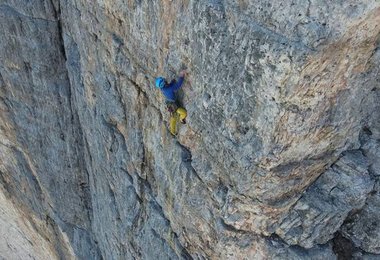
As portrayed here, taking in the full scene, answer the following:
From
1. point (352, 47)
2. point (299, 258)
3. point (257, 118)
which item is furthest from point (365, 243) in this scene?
point (352, 47)

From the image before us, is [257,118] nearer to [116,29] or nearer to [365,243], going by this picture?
[365,243]

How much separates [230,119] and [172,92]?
4.72 feet

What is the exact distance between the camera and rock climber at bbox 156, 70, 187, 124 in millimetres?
6855

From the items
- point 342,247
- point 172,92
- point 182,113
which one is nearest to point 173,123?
point 182,113

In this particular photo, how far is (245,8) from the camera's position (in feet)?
17.1

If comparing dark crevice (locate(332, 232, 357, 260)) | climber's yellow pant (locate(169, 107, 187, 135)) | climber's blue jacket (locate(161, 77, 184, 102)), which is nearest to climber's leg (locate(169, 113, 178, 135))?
climber's yellow pant (locate(169, 107, 187, 135))

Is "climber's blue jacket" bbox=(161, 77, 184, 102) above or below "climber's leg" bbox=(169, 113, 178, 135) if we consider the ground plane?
above

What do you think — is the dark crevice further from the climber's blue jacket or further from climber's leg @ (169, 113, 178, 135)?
the climber's blue jacket

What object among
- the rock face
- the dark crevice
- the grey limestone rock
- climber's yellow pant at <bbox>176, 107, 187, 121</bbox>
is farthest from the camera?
climber's yellow pant at <bbox>176, 107, 187, 121</bbox>

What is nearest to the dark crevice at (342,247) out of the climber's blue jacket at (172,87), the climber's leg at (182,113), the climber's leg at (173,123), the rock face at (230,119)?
the rock face at (230,119)

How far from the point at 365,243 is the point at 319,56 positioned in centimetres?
354

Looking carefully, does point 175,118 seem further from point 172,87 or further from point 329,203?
point 329,203

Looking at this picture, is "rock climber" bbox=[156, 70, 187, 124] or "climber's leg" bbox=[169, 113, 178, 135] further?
"climber's leg" bbox=[169, 113, 178, 135]

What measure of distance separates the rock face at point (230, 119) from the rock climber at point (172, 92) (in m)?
0.15
